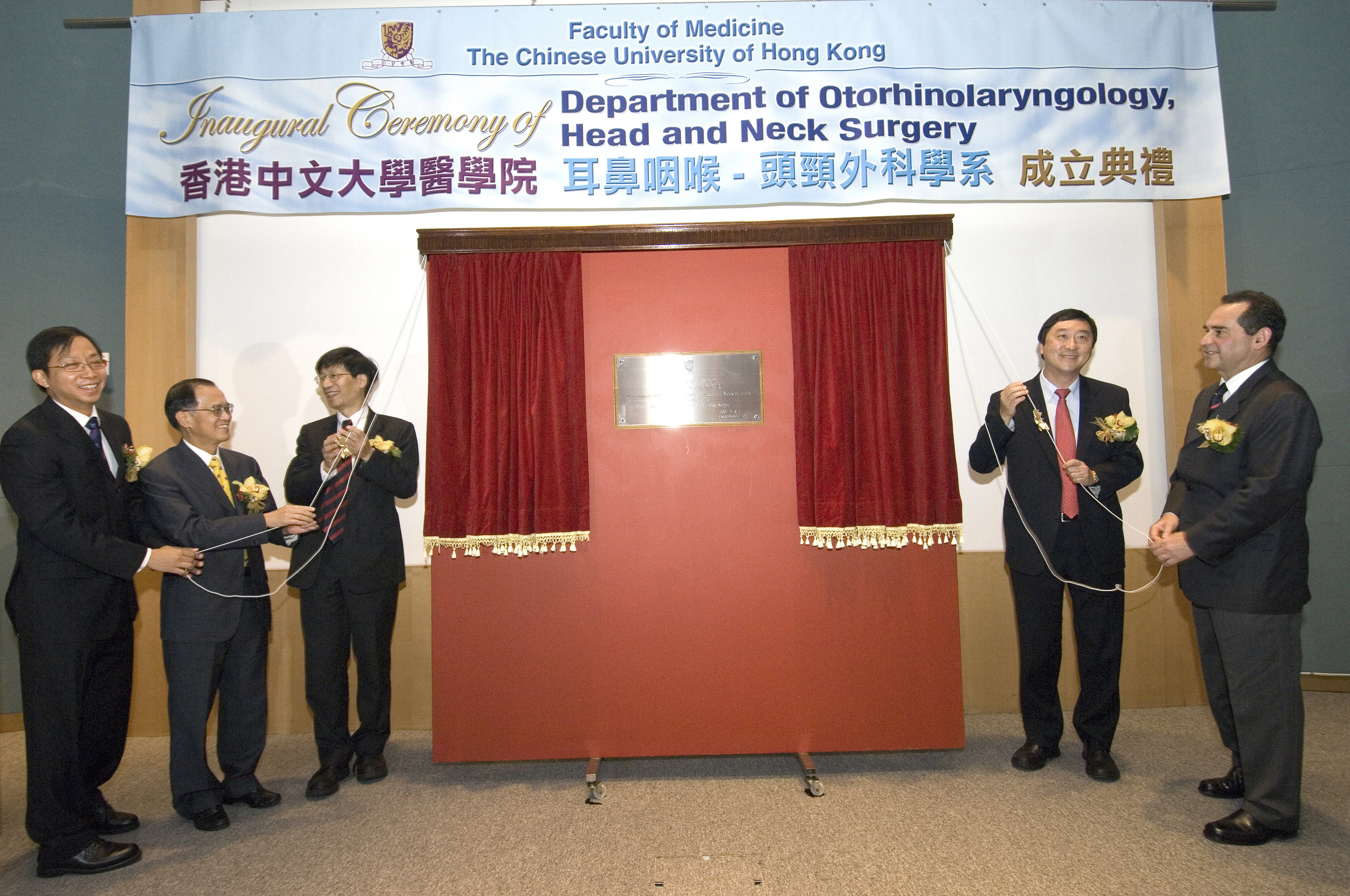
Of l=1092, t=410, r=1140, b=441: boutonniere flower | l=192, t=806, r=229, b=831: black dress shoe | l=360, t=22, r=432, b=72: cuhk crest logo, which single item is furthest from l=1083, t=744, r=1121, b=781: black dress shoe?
l=360, t=22, r=432, b=72: cuhk crest logo

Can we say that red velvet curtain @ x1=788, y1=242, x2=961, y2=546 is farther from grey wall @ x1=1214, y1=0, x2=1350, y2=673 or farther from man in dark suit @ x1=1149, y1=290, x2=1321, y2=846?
grey wall @ x1=1214, y1=0, x2=1350, y2=673

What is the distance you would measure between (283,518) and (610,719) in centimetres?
146

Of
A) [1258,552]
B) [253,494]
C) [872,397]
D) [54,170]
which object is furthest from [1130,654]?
[54,170]

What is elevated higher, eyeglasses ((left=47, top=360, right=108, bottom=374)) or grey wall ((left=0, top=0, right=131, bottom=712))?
grey wall ((left=0, top=0, right=131, bottom=712))

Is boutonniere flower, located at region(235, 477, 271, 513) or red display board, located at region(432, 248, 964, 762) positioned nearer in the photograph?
boutonniere flower, located at region(235, 477, 271, 513)

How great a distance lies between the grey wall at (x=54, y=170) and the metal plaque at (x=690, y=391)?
279 cm

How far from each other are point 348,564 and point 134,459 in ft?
2.67

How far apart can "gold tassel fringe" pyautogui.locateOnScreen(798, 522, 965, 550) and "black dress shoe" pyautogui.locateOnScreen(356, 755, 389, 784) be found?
193 centimetres

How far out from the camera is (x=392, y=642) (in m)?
3.77

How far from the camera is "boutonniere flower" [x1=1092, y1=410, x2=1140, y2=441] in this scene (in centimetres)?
288

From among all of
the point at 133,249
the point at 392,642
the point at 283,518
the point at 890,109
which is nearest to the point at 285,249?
the point at 133,249

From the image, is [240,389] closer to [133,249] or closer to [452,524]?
[133,249]

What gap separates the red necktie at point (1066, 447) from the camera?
3.02 m

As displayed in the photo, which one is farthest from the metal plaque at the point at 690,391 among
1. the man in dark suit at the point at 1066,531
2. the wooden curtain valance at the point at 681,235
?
the man in dark suit at the point at 1066,531
